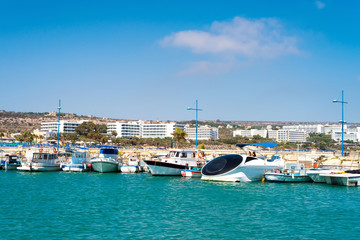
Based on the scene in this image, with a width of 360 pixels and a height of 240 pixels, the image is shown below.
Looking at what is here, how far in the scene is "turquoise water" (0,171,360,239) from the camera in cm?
2345

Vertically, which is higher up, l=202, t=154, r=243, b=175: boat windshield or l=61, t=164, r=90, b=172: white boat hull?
l=202, t=154, r=243, b=175: boat windshield

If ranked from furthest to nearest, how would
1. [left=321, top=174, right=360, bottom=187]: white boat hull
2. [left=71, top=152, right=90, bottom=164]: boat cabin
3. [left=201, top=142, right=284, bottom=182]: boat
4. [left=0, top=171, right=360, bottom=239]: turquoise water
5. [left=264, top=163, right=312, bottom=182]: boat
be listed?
[left=71, top=152, right=90, bottom=164]: boat cabin, [left=201, top=142, right=284, bottom=182]: boat, [left=264, top=163, right=312, bottom=182]: boat, [left=321, top=174, right=360, bottom=187]: white boat hull, [left=0, top=171, right=360, bottom=239]: turquoise water

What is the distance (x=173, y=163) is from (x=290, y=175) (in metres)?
15.6

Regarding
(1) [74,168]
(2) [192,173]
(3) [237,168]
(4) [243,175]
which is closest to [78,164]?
(1) [74,168]

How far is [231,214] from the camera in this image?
28703mm

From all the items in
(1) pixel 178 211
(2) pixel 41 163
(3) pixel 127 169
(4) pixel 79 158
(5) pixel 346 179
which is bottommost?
(1) pixel 178 211

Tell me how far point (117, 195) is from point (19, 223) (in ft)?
41.9

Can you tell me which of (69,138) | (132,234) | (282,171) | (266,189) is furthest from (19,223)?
(69,138)

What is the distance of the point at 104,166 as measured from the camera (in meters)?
60.5

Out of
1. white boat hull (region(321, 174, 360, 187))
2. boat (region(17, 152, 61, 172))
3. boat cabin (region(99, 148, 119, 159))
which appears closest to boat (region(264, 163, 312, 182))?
white boat hull (region(321, 174, 360, 187))

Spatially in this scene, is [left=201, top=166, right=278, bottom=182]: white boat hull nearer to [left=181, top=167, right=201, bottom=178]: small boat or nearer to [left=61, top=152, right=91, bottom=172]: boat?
[left=181, top=167, right=201, bottom=178]: small boat

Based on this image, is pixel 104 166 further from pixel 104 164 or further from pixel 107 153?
pixel 107 153

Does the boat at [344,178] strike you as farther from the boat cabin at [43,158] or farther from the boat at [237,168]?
the boat cabin at [43,158]

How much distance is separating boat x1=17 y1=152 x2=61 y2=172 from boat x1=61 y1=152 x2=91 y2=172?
1.62m
